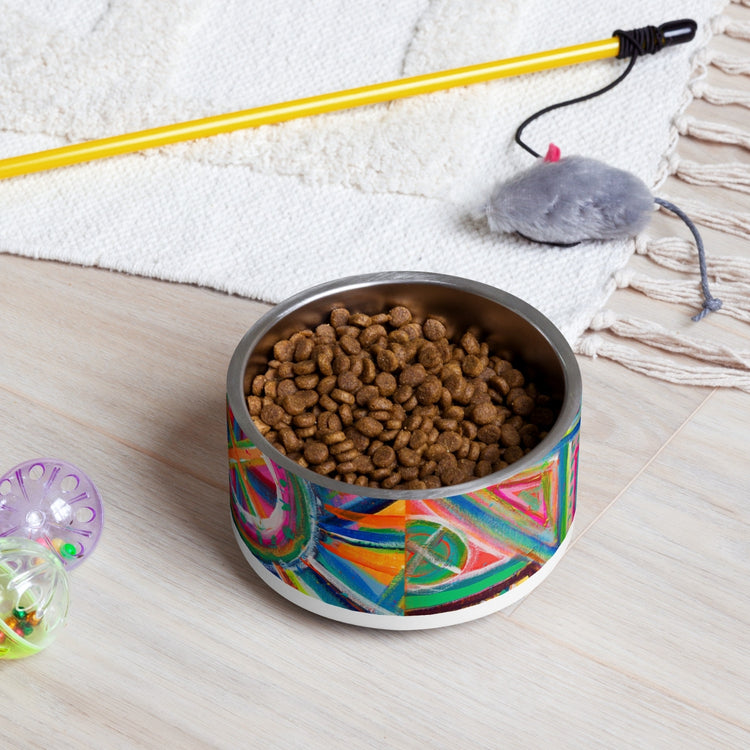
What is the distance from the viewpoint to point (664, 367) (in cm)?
104

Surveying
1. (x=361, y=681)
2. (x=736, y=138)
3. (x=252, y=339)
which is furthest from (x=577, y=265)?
(x=361, y=681)

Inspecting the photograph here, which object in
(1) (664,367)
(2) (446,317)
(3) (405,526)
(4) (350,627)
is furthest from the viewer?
(1) (664,367)

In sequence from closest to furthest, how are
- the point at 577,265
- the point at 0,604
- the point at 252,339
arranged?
the point at 0,604 → the point at 252,339 → the point at 577,265

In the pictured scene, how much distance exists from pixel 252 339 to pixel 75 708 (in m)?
0.32

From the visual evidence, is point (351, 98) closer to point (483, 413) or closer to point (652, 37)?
point (652, 37)

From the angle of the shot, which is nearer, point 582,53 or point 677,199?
point 677,199

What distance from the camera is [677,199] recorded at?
1.22 metres

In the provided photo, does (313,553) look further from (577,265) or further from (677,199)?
(677,199)

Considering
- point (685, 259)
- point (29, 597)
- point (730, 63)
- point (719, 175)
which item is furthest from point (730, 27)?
point (29, 597)

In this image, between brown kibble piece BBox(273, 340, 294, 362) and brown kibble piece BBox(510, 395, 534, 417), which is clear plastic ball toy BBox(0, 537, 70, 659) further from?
brown kibble piece BBox(510, 395, 534, 417)

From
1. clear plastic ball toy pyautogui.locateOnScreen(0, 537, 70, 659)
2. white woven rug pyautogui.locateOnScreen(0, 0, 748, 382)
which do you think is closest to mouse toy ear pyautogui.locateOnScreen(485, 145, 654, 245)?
white woven rug pyautogui.locateOnScreen(0, 0, 748, 382)

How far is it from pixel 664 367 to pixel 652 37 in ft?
1.84

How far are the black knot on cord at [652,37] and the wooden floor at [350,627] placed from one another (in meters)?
0.50

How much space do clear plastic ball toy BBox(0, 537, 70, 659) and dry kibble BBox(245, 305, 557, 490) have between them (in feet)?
0.64
